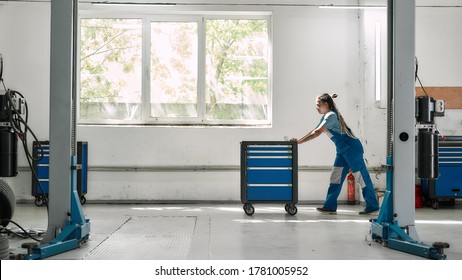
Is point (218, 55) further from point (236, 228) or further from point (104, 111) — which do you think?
point (236, 228)

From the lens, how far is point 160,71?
22.7 feet

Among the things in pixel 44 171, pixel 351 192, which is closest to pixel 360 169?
pixel 351 192

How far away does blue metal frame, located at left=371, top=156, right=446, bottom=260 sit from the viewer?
3.57 m

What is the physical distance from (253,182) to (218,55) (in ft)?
7.09

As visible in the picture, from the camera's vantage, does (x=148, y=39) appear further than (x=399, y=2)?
Yes

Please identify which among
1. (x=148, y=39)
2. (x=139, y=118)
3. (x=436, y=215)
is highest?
(x=148, y=39)

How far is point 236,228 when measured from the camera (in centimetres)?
472

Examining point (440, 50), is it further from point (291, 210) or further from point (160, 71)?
point (160, 71)

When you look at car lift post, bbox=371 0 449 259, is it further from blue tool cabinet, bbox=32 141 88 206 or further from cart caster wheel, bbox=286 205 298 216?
blue tool cabinet, bbox=32 141 88 206

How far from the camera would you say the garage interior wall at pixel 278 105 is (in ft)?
22.0

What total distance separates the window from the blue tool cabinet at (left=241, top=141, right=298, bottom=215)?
1383 millimetres

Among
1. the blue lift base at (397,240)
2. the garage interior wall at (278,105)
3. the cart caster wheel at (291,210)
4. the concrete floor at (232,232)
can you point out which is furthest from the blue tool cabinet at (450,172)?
the blue lift base at (397,240)
